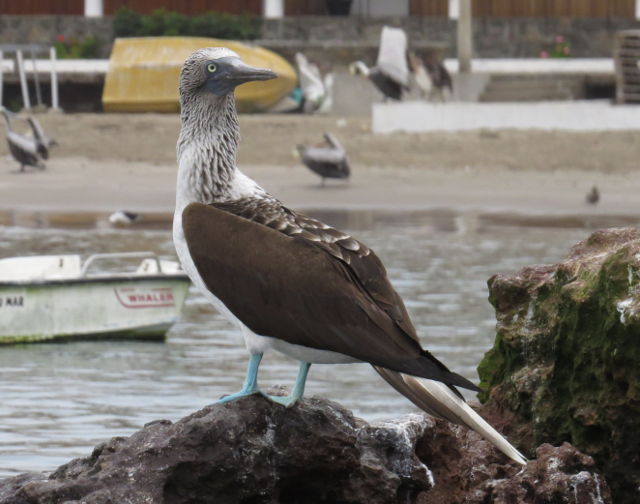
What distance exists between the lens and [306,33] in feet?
132

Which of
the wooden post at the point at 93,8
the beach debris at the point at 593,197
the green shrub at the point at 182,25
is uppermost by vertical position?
the wooden post at the point at 93,8

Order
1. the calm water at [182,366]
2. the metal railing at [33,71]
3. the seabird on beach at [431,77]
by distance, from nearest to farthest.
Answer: the calm water at [182,366], the seabird on beach at [431,77], the metal railing at [33,71]

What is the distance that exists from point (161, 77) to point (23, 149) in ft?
25.1

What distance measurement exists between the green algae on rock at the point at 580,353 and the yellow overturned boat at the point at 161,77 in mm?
26549

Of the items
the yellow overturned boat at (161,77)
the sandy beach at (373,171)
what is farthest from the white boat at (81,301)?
the yellow overturned boat at (161,77)

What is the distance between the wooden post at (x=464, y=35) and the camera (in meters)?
32.7

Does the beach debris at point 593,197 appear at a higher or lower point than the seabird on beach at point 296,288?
lower

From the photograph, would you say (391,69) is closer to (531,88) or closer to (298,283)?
(531,88)

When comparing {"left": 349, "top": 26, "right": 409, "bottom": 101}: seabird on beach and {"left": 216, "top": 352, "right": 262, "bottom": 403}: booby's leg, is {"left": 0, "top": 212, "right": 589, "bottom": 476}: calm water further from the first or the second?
{"left": 349, "top": 26, "right": 409, "bottom": 101}: seabird on beach

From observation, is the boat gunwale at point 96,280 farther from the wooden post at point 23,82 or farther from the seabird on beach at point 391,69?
the wooden post at point 23,82

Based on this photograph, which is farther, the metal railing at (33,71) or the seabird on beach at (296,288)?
the metal railing at (33,71)

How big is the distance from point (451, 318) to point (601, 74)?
19.5m

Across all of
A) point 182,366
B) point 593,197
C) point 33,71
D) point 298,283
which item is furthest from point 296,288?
point 33,71

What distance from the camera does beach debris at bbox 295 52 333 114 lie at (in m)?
35.3
